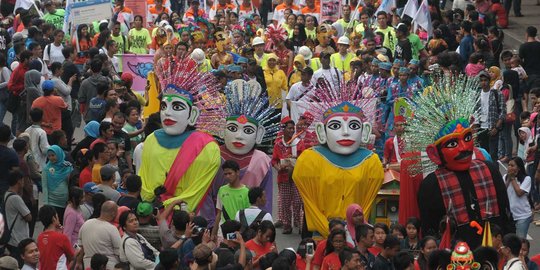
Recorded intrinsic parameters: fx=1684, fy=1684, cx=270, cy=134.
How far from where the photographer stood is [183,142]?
18.5m

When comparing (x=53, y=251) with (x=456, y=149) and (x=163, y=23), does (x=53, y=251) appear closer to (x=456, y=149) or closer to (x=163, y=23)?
(x=456, y=149)

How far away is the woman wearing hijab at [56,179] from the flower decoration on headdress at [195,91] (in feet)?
4.45

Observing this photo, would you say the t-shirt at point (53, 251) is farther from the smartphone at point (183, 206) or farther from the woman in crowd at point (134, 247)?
the smartphone at point (183, 206)

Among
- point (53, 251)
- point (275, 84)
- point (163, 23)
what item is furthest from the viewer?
point (163, 23)

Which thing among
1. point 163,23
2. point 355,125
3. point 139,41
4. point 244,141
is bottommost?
point 244,141

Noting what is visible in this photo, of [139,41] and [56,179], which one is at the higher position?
[139,41]

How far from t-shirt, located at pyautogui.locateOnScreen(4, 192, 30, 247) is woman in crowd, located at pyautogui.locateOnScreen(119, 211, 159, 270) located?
71.5 inches

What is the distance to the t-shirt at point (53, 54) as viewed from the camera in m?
26.9

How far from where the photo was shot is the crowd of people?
15.9m

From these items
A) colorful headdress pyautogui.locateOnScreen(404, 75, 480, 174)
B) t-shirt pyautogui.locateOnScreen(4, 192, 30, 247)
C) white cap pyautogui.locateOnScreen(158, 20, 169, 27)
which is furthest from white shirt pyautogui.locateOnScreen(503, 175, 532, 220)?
white cap pyautogui.locateOnScreen(158, 20, 169, 27)

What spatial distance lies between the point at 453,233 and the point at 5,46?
13936mm

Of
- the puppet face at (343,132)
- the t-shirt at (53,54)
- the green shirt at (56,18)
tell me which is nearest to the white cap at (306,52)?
the t-shirt at (53,54)

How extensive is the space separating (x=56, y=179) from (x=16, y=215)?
136 centimetres

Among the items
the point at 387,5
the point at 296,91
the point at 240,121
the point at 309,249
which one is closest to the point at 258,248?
the point at 309,249
